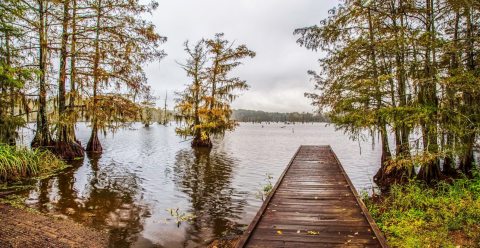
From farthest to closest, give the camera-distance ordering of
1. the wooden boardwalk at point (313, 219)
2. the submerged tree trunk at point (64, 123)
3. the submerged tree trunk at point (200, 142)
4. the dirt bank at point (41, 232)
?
1. the submerged tree trunk at point (200, 142)
2. the submerged tree trunk at point (64, 123)
3. the dirt bank at point (41, 232)
4. the wooden boardwalk at point (313, 219)

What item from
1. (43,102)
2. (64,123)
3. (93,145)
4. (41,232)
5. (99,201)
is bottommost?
(99,201)

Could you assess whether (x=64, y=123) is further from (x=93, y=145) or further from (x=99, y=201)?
(x=99, y=201)

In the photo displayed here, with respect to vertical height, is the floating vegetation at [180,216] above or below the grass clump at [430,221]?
below

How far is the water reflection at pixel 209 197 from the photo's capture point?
769 cm

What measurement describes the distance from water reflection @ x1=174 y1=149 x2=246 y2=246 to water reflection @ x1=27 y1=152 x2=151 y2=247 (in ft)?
5.09

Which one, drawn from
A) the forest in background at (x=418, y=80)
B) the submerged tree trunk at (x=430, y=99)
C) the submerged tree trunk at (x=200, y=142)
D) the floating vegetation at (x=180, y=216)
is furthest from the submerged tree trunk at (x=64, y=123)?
the submerged tree trunk at (x=430, y=99)

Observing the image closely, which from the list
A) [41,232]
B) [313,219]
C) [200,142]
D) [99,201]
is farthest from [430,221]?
[200,142]

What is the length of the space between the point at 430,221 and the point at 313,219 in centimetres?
313

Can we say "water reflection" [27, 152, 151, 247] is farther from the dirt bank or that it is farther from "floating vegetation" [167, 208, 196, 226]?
"floating vegetation" [167, 208, 196, 226]

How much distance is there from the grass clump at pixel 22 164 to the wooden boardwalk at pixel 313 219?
963 cm

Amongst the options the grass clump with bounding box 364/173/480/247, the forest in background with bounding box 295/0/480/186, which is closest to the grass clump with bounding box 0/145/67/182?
the forest in background with bounding box 295/0/480/186

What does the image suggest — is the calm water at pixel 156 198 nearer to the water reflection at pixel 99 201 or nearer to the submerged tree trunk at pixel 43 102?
the water reflection at pixel 99 201

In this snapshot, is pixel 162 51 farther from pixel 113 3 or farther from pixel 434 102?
pixel 434 102

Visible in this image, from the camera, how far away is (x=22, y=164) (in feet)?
37.7
